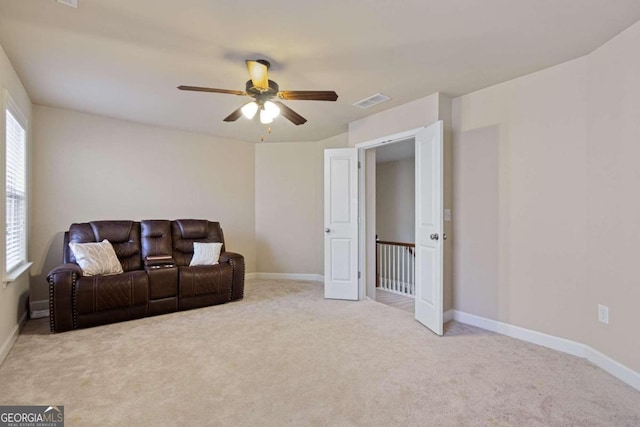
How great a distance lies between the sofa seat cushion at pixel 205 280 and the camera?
3802 mm

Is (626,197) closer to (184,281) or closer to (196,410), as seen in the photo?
(196,410)

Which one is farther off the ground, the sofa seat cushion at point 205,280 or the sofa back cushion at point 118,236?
the sofa back cushion at point 118,236

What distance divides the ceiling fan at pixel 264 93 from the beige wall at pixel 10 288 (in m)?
1.50

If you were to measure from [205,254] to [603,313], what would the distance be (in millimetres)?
4103

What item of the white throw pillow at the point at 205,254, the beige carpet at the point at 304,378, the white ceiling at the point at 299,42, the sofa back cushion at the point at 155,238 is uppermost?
the white ceiling at the point at 299,42

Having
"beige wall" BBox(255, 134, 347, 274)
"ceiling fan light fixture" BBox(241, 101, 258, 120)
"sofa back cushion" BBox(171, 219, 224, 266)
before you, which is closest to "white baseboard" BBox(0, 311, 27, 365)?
"sofa back cushion" BBox(171, 219, 224, 266)

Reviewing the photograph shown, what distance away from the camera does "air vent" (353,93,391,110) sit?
346 centimetres

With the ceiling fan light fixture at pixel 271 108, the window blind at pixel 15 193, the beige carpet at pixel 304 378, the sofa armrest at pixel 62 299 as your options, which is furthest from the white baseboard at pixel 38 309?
the ceiling fan light fixture at pixel 271 108

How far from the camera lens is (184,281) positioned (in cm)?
379

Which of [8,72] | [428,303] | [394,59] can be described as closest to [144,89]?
[8,72]

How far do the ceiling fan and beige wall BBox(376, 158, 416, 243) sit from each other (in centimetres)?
442

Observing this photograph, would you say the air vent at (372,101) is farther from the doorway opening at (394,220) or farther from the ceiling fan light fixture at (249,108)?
the ceiling fan light fixture at (249,108)

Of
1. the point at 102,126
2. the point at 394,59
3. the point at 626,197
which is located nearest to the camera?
the point at 626,197

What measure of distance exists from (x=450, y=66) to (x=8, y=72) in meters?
3.76
